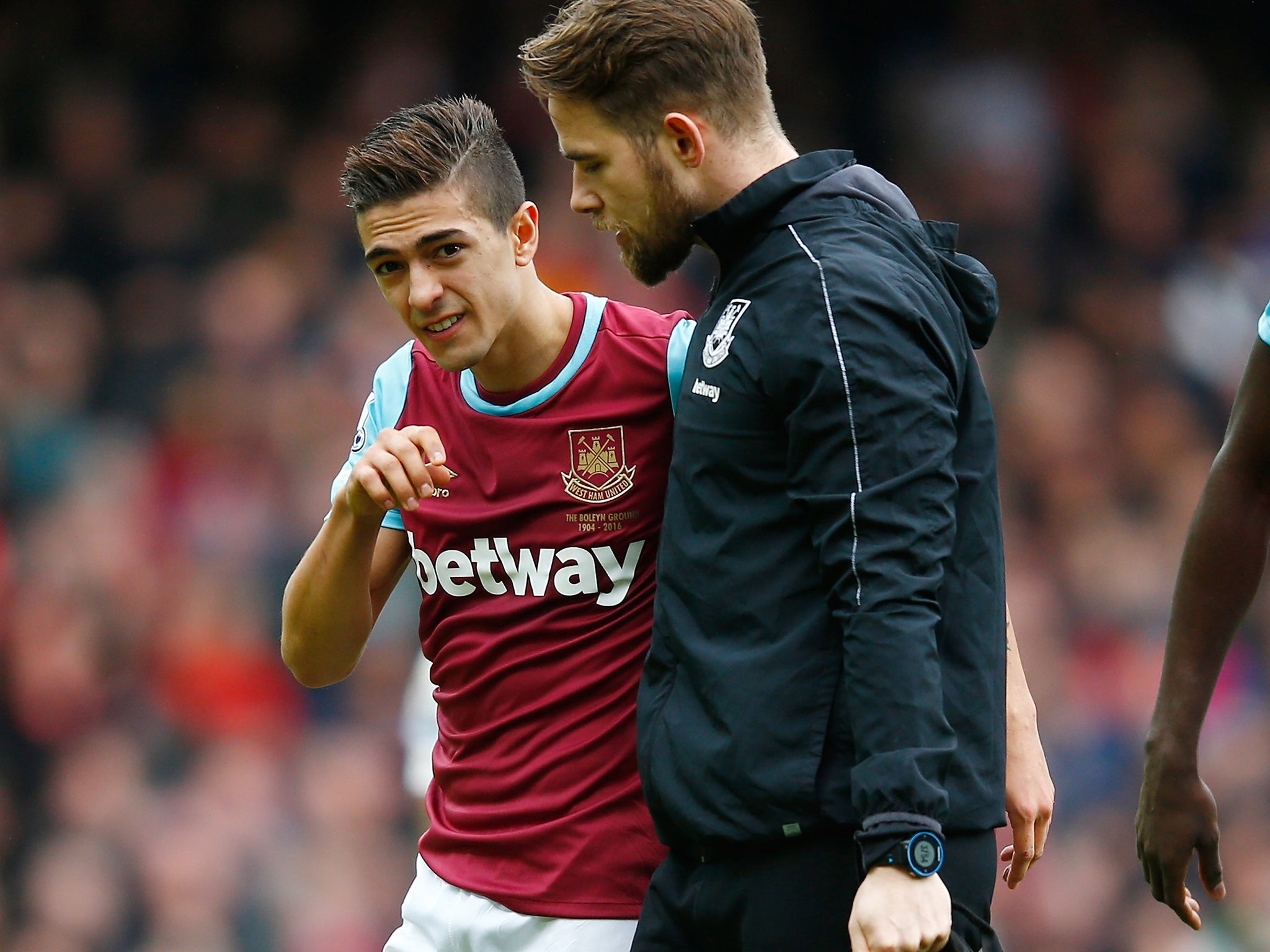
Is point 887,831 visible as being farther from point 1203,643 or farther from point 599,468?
point 599,468

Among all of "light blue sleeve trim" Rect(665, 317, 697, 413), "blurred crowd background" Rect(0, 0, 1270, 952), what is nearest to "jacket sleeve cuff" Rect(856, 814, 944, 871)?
"light blue sleeve trim" Rect(665, 317, 697, 413)

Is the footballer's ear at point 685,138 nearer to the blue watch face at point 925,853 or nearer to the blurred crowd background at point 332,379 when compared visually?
the blue watch face at point 925,853

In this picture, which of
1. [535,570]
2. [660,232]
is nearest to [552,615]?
[535,570]

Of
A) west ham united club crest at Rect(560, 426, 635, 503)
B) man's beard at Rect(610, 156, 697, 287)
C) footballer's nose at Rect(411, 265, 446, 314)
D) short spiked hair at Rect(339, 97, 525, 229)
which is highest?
short spiked hair at Rect(339, 97, 525, 229)

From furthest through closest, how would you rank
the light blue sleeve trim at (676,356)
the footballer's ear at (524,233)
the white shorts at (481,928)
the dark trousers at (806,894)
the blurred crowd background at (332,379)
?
the blurred crowd background at (332,379) → the footballer's ear at (524,233) → the light blue sleeve trim at (676,356) → the white shorts at (481,928) → the dark trousers at (806,894)

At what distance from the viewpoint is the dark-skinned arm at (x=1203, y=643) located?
2.41 meters

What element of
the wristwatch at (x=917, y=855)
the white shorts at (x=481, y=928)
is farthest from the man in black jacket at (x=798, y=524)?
the white shorts at (x=481, y=928)

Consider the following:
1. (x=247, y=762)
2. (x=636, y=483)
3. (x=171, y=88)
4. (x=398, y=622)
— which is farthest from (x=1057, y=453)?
(x=636, y=483)

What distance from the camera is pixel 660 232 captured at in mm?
2418

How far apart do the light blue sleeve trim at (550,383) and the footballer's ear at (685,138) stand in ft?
1.48

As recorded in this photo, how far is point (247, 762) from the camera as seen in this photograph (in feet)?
19.5

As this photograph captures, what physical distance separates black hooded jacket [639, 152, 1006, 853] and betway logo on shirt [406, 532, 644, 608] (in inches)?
10.5

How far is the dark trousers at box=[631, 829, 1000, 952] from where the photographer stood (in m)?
2.18

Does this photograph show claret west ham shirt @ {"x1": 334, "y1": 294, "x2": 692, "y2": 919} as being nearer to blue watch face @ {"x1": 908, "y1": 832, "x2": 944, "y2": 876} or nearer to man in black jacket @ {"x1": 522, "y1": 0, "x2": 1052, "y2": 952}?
man in black jacket @ {"x1": 522, "y1": 0, "x2": 1052, "y2": 952}
